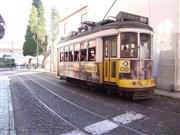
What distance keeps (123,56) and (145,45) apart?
1.17m

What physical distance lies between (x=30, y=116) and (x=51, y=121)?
3.27 feet

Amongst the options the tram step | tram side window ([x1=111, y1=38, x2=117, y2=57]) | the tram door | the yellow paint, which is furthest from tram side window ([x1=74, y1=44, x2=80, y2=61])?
the tram step

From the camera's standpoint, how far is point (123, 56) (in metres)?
12.7

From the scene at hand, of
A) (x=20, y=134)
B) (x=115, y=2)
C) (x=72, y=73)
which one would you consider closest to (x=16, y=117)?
(x=20, y=134)

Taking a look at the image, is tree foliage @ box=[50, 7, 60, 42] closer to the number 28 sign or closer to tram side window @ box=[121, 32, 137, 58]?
tram side window @ box=[121, 32, 137, 58]

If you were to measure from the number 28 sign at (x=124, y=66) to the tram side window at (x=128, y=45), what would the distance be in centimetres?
26

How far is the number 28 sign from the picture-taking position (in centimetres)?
1255

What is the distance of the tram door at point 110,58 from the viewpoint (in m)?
13.1

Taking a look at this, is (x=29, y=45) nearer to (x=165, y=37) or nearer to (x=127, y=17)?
(x=165, y=37)

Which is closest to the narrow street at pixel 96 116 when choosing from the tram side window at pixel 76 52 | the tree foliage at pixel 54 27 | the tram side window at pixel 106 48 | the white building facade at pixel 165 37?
the tram side window at pixel 106 48

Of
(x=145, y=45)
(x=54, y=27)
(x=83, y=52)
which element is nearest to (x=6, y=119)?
Result: (x=145, y=45)

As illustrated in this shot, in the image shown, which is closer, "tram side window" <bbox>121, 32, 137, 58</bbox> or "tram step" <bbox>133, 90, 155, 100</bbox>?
"tram step" <bbox>133, 90, 155, 100</bbox>

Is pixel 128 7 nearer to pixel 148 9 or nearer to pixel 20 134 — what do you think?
pixel 148 9

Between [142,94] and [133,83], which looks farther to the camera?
[142,94]
